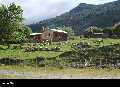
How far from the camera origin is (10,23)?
2574 inches

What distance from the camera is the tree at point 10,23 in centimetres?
6369

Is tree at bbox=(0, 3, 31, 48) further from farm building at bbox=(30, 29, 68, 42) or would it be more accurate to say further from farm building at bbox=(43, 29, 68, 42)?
farm building at bbox=(43, 29, 68, 42)

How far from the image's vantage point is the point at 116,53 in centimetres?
5056

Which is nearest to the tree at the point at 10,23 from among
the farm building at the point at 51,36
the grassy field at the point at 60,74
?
the grassy field at the point at 60,74

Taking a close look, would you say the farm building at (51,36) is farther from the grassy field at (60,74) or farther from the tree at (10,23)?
the grassy field at (60,74)

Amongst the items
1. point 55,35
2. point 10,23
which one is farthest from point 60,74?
point 55,35

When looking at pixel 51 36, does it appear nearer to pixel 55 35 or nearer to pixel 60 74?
pixel 55 35

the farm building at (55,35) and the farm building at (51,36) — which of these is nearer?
the farm building at (51,36)

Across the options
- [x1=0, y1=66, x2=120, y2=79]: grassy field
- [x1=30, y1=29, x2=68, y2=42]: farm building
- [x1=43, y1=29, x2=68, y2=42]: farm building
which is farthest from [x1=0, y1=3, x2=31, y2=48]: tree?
[x1=43, y1=29, x2=68, y2=42]: farm building

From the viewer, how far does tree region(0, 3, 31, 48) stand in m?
63.7

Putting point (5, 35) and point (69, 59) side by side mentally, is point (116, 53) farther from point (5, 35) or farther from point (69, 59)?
point (5, 35)
